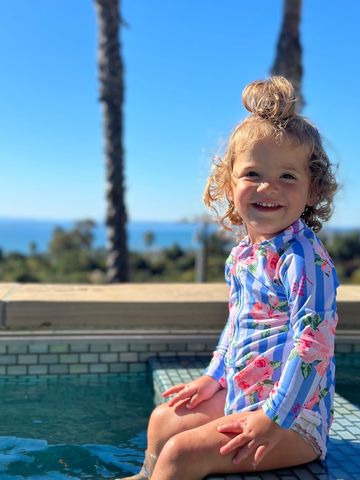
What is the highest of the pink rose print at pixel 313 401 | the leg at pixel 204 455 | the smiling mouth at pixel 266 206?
the smiling mouth at pixel 266 206

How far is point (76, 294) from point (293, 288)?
8.31 feet

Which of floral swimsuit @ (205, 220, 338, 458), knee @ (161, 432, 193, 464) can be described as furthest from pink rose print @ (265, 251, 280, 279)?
knee @ (161, 432, 193, 464)

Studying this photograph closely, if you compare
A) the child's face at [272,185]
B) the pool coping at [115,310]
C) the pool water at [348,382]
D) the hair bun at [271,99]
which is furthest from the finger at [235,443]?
the pool coping at [115,310]

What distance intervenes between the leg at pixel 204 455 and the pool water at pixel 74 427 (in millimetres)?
706

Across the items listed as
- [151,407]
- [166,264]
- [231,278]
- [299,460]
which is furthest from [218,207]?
[166,264]

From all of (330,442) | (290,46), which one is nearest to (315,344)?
(330,442)

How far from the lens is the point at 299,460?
2131 millimetres

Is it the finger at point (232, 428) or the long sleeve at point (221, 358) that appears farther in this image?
the long sleeve at point (221, 358)

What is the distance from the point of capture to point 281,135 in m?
2.10

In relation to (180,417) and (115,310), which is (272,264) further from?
(115,310)

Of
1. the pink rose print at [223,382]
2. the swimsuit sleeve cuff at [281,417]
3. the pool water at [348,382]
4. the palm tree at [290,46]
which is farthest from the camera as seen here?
the palm tree at [290,46]

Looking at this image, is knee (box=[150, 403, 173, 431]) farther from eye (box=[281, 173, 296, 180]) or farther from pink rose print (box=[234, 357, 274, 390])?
eye (box=[281, 173, 296, 180])

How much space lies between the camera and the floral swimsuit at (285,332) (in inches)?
75.9

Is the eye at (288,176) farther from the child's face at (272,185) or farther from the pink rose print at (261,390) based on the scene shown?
the pink rose print at (261,390)
